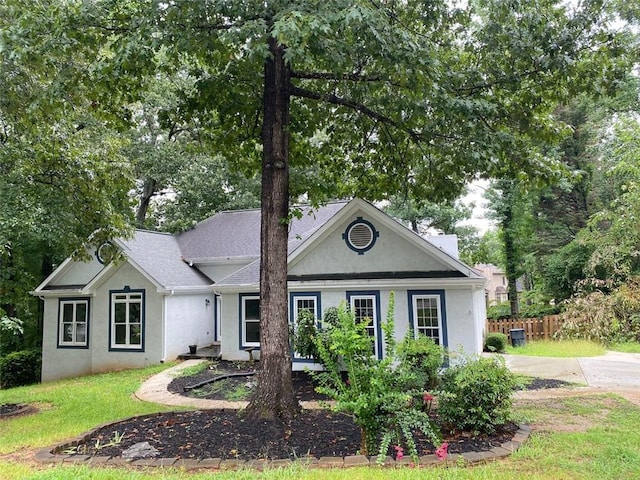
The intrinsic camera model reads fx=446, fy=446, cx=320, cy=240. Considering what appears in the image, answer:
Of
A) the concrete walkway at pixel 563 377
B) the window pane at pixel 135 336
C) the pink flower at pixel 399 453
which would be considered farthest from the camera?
the window pane at pixel 135 336

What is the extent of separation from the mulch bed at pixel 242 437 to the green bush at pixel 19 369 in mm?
14017

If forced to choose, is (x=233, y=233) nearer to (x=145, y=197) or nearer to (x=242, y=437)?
(x=145, y=197)

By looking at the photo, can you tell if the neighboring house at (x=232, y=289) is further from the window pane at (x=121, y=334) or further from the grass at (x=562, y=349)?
the grass at (x=562, y=349)

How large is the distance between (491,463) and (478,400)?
1.08 m

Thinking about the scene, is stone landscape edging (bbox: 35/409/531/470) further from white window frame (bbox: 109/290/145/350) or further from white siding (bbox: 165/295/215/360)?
white window frame (bbox: 109/290/145/350)

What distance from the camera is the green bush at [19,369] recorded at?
17.6 m

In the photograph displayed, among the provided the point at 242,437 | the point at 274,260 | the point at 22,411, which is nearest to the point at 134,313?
the point at 22,411

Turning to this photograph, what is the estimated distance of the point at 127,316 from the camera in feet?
52.5

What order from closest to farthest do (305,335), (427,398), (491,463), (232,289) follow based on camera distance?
(491,463) < (427,398) < (305,335) < (232,289)

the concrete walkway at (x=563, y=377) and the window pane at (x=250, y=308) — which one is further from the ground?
the window pane at (x=250, y=308)

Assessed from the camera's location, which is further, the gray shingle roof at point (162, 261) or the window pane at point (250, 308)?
the gray shingle roof at point (162, 261)

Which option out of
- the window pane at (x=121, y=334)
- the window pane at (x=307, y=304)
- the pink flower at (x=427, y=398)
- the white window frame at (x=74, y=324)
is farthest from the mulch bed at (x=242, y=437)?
the white window frame at (x=74, y=324)

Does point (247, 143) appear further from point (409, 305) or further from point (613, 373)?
point (613, 373)

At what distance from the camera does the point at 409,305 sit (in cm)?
1225
